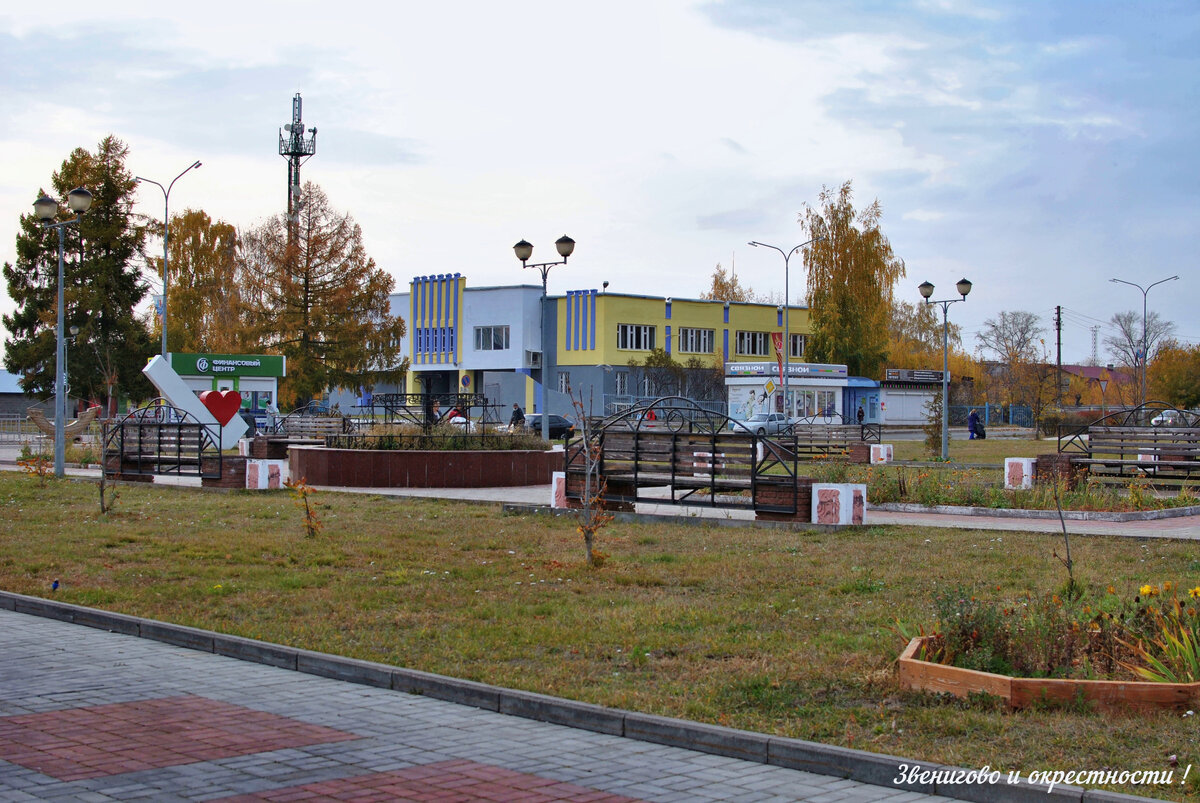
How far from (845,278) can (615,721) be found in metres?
63.1

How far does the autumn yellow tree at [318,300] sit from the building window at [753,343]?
29.7 metres

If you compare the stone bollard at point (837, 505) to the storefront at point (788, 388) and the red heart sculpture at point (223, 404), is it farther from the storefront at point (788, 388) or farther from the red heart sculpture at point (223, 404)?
the storefront at point (788, 388)

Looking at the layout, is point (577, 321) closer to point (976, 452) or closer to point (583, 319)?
point (583, 319)

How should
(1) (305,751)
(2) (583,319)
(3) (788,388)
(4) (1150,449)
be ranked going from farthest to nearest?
(2) (583,319)
(3) (788,388)
(4) (1150,449)
(1) (305,751)

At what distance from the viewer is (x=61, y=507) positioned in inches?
723

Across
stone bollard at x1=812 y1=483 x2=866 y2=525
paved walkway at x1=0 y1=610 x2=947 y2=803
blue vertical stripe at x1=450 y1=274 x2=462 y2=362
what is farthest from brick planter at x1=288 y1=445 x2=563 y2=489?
blue vertical stripe at x1=450 y1=274 x2=462 y2=362

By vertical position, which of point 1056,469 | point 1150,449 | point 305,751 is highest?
point 1150,449

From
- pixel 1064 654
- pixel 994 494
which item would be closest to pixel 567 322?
pixel 994 494

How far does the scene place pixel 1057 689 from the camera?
6.05m

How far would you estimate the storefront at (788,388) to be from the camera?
201ft

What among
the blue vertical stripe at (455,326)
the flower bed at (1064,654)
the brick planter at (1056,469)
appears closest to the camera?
the flower bed at (1064,654)

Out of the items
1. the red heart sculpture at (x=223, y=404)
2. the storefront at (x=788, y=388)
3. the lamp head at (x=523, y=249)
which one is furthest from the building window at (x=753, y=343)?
the red heart sculpture at (x=223, y=404)

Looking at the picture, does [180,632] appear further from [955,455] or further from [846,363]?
[846,363]

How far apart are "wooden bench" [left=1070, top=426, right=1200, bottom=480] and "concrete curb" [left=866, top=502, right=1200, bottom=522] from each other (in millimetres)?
3282
